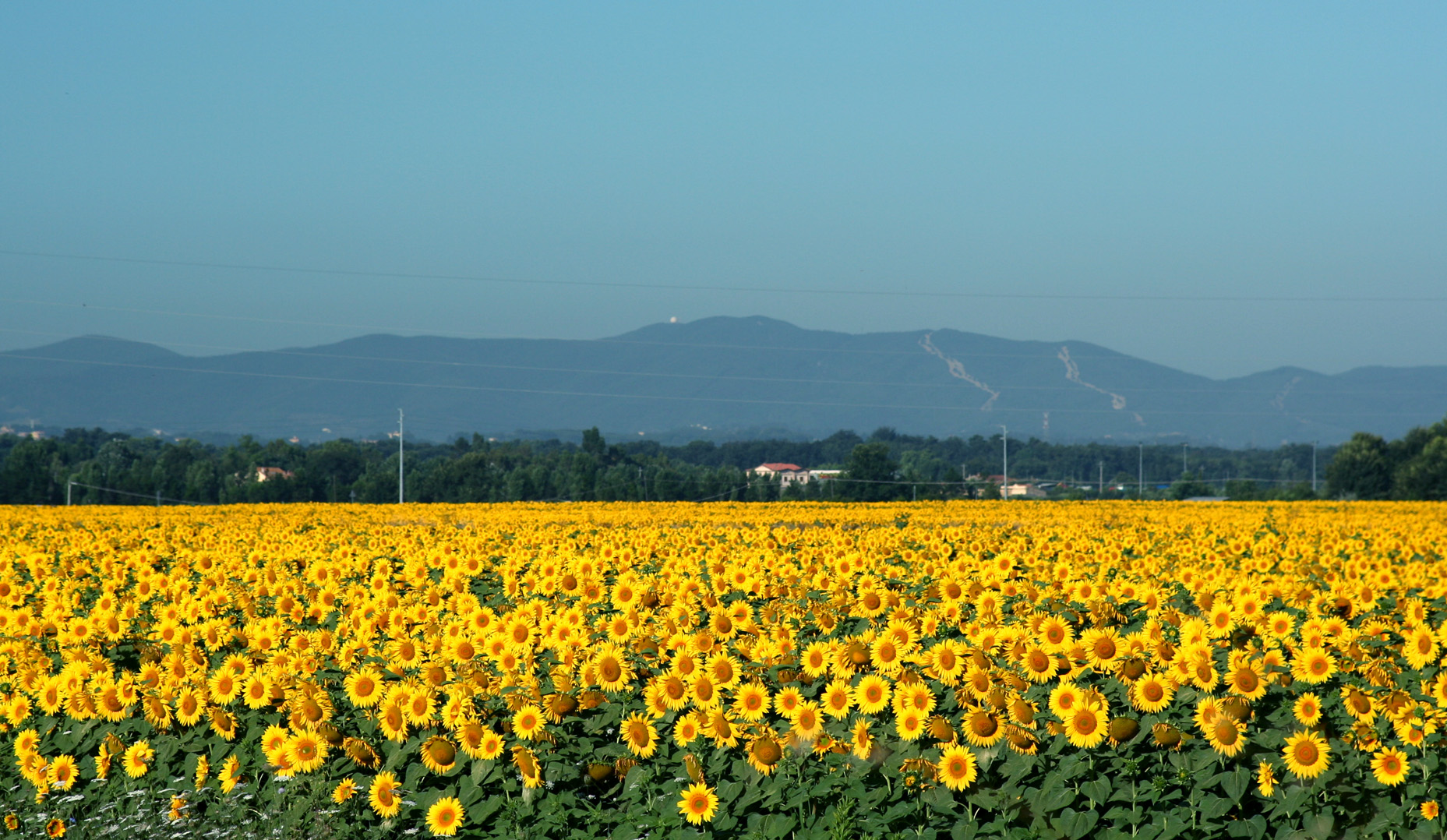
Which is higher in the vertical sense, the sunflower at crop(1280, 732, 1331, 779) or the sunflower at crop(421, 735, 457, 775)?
the sunflower at crop(1280, 732, 1331, 779)

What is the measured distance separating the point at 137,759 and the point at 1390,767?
7464 millimetres

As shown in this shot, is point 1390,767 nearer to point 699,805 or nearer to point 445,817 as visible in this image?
point 699,805

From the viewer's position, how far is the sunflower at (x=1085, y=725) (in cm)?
685

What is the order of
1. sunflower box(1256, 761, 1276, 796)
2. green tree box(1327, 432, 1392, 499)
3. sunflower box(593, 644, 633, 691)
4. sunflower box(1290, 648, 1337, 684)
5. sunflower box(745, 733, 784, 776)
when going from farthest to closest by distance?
green tree box(1327, 432, 1392, 499) → sunflower box(593, 644, 633, 691) → sunflower box(1290, 648, 1337, 684) → sunflower box(745, 733, 784, 776) → sunflower box(1256, 761, 1276, 796)

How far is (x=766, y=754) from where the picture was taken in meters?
7.15

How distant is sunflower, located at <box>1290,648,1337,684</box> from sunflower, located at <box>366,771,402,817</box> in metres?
5.19

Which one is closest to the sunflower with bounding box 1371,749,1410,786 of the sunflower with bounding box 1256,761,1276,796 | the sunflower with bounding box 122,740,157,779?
the sunflower with bounding box 1256,761,1276,796

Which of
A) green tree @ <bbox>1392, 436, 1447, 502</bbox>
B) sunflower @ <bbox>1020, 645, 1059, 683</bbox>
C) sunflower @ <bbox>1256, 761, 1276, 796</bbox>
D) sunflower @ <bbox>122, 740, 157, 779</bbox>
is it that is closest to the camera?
sunflower @ <bbox>1256, 761, 1276, 796</bbox>

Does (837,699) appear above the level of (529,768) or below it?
above

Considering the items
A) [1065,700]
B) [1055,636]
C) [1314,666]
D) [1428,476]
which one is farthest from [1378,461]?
[1065,700]

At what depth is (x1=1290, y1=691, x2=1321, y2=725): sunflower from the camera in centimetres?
688

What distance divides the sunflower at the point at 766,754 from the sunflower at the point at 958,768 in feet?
2.97

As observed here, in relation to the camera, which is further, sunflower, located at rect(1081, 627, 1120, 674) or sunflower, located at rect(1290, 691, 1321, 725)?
sunflower, located at rect(1081, 627, 1120, 674)

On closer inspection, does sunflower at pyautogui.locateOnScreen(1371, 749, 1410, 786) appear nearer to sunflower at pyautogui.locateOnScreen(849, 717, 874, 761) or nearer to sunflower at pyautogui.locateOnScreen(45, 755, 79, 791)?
sunflower at pyautogui.locateOnScreen(849, 717, 874, 761)
